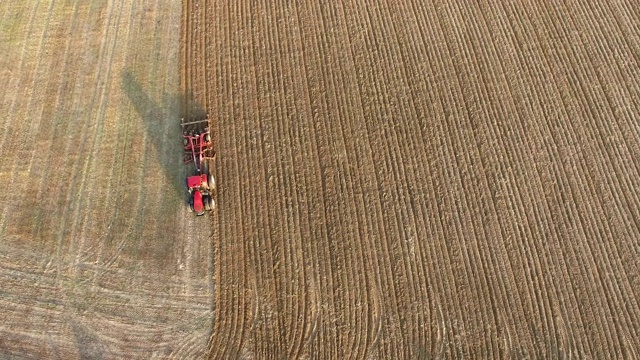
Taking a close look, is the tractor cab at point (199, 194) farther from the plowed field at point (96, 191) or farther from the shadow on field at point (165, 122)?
the shadow on field at point (165, 122)

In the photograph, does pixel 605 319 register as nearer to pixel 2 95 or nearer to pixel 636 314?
pixel 636 314

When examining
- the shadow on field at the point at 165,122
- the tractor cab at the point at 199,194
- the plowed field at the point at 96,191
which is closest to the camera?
the plowed field at the point at 96,191

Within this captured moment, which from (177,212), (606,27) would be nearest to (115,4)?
(177,212)

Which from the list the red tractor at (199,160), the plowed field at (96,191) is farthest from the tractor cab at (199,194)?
the plowed field at (96,191)

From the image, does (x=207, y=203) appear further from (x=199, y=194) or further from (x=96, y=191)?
(x=96, y=191)

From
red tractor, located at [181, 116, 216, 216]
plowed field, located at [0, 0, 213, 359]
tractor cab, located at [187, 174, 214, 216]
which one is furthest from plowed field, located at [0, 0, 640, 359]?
tractor cab, located at [187, 174, 214, 216]

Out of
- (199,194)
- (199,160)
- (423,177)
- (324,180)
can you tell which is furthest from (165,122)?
(423,177)
